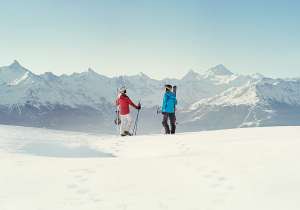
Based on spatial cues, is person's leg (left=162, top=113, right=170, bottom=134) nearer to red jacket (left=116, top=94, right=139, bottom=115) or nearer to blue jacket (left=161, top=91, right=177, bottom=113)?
blue jacket (left=161, top=91, right=177, bottom=113)

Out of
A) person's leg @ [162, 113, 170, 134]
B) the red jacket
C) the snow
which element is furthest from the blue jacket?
the snow

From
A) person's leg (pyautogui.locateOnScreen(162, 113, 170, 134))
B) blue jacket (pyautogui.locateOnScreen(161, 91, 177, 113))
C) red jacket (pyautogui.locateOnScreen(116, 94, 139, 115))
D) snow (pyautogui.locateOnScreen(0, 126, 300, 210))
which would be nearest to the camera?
snow (pyautogui.locateOnScreen(0, 126, 300, 210))

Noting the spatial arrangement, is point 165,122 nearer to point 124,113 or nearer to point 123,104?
point 124,113

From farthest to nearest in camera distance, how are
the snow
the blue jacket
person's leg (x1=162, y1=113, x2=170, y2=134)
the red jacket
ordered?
the red jacket
person's leg (x1=162, y1=113, x2=170, y2=134)
the blue jacket
the snow

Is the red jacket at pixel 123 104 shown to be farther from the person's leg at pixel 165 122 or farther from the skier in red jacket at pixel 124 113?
the person's leg at pixel 165 122

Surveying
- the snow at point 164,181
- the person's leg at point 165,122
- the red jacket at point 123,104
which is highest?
the red jacket at point 123,104

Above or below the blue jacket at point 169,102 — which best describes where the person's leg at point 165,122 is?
below

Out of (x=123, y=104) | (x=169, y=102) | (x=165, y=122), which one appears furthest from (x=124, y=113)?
(x=169, y=102)

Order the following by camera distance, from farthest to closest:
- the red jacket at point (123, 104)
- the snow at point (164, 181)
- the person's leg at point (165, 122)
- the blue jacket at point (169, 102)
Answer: the red jacket at point (123, 104) → the person's leg at point (165, 122) → the blue jacket at point (169, 102) → the snow at point (164, 181)

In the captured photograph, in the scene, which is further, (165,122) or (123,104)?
(123,104)

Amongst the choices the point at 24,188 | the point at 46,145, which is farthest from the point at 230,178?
the point at 46,145

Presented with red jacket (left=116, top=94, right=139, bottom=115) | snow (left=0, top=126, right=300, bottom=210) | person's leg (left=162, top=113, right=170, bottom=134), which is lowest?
snow (left=0, top=126, right=300, bottom=210)

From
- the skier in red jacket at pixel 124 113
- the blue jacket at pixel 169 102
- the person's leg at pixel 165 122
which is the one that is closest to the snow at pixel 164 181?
the blue jacket at pixel 169 102

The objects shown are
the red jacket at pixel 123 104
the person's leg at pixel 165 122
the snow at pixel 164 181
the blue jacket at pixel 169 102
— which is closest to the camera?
the snow at pixel 164 181
